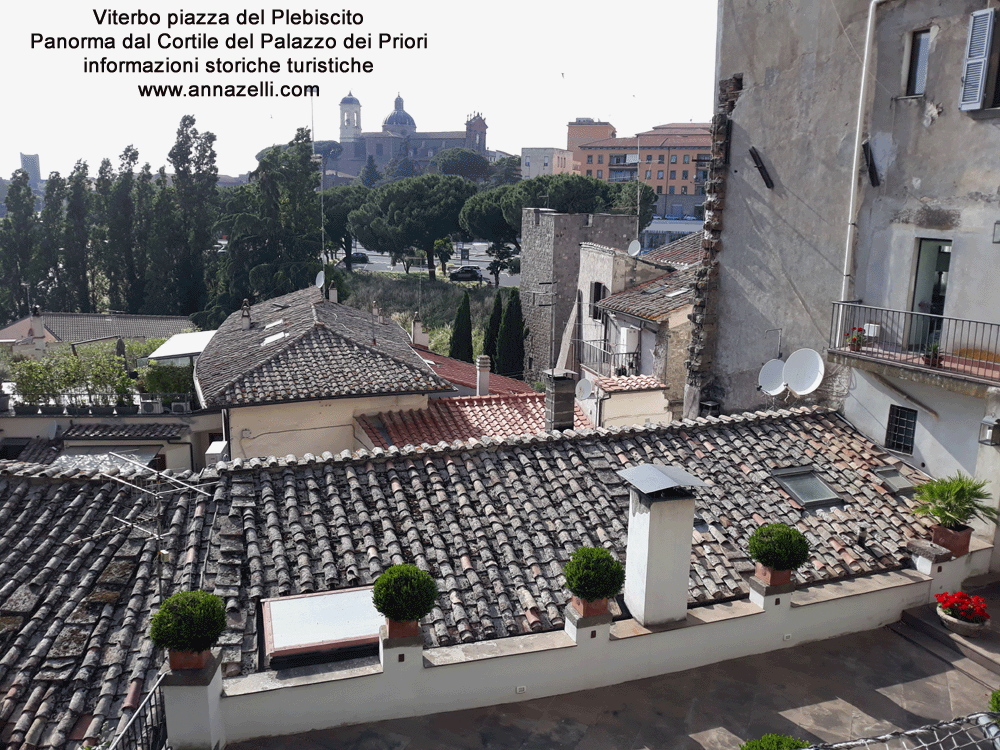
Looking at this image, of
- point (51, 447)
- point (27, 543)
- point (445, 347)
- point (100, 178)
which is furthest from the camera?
point (100, 178)

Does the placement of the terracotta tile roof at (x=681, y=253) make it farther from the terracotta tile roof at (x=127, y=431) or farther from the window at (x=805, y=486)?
the window at (x=805, y=486)

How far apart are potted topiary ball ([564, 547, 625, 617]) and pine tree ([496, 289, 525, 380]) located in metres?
34.3

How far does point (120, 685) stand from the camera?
6676 millimetres

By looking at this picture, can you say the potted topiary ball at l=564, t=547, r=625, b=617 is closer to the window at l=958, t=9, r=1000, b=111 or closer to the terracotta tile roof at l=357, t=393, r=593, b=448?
the window at l=958, t=9, r=1000, b=111

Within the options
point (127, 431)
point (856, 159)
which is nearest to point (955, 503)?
point (856, 159)

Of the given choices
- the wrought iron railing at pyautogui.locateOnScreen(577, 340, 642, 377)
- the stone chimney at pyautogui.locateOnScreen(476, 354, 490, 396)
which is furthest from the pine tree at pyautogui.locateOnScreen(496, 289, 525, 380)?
the stone chimney at pyautogui.locateOnScreen(476, 354, 490, 396)

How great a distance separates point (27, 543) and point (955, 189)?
459 inches

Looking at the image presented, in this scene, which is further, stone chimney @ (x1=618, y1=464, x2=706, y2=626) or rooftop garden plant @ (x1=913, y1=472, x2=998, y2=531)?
rooftop garden plant @ (x1=913, y1=472, x2=998, y2=531)

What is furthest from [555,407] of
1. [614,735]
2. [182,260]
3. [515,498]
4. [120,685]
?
[182,260]

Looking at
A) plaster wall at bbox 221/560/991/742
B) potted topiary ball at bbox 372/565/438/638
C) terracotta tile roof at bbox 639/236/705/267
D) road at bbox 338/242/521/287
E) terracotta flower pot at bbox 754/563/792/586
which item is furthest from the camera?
road at bbox 338/242/521/287

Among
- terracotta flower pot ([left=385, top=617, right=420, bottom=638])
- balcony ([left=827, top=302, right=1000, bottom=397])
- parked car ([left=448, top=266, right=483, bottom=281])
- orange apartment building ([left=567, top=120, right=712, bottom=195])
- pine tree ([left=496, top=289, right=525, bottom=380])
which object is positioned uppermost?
orange apartment building ([left=567, top=120, right=712, bottom=195])

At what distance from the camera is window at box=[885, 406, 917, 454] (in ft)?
36.2

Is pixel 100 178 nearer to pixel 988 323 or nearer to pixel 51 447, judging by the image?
pixel 51 447

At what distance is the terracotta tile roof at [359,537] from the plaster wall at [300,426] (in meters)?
7.02
